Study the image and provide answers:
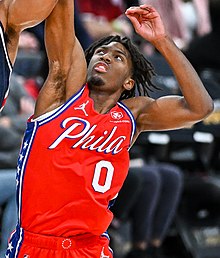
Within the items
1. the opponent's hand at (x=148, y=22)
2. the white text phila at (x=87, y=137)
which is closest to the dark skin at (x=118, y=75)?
the opponent's hand at (x=148, y=22)

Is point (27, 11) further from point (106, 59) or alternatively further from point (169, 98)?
point (169, 98)

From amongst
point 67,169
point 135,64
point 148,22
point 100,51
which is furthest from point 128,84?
point 67,169

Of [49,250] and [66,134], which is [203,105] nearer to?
[66,134]

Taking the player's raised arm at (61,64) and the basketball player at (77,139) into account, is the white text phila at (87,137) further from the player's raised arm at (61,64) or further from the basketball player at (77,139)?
the player's raised arm at (61,64)

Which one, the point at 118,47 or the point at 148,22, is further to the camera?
the point at 118,47

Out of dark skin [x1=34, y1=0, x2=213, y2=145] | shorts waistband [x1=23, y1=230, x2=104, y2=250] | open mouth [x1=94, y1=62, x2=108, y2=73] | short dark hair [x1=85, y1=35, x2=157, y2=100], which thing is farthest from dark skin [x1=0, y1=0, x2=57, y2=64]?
shorts waistband [x1=23, y1=230, x2=104, y2=250]

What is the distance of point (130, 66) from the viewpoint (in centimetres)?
426

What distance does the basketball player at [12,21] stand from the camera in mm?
3820

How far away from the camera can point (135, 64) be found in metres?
4.30

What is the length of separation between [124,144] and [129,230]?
8.58 feet

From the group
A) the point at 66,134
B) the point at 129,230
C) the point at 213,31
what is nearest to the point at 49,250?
the point at 66,134

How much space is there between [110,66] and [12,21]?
54 centimetres

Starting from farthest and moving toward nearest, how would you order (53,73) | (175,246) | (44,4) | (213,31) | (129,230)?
1. (213,31)
2. (175,246)
3. (129,230)
4. (53,73)
5. (44,4)

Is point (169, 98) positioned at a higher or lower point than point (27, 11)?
lower
